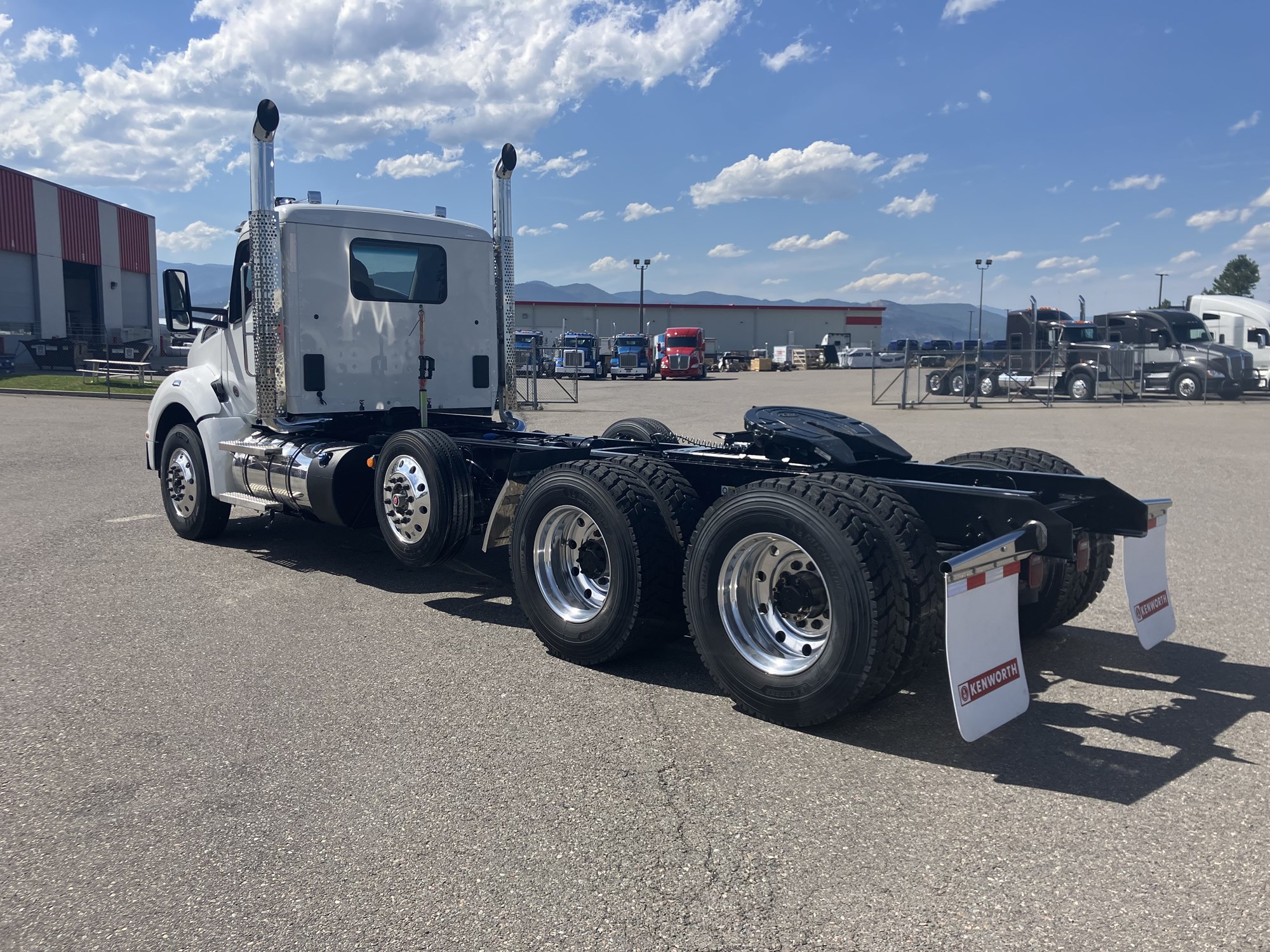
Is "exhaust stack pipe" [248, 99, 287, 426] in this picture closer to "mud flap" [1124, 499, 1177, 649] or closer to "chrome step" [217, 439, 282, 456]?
"chrome step" [217, 439, 282, 456]

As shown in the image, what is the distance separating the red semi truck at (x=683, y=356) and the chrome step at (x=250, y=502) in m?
46.3

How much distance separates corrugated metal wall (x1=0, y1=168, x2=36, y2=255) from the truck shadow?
53643 millimetres

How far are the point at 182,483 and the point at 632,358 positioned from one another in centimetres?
4567

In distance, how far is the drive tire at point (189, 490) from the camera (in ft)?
28.1

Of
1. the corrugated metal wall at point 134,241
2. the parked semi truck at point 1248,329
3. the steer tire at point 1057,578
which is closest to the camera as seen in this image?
the steer tire at point 1057,578

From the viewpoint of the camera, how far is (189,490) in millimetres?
8734

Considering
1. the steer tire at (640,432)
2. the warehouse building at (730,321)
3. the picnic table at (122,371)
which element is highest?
the warehouse building at (730,321)

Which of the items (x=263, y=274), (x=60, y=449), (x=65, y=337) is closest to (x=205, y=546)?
(x=263, y=274)

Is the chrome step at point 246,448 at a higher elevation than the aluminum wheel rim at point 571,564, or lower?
A: higher

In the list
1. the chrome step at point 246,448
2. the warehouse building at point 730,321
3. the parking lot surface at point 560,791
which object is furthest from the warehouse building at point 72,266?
the parking lot surface at point 560,791

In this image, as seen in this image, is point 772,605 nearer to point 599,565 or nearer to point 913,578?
point 913,578

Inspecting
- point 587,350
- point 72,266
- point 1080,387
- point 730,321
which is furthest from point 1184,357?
point 730,321

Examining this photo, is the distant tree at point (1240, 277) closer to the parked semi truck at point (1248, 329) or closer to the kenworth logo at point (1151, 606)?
the parked semi truck at point (1248, 329)

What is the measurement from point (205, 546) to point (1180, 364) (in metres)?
30.4
